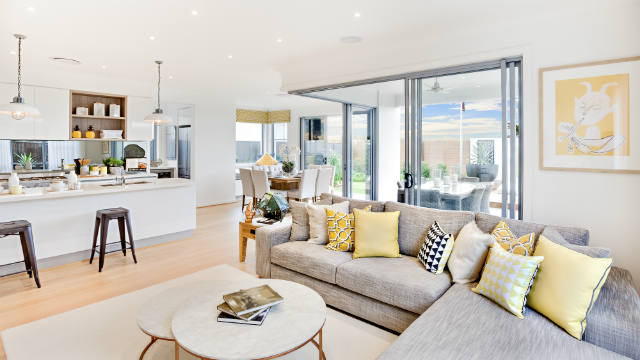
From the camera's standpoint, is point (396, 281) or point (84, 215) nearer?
point (396, 281)

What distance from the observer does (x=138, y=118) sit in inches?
259

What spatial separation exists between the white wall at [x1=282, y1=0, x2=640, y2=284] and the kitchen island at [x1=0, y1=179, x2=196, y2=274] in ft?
12.2

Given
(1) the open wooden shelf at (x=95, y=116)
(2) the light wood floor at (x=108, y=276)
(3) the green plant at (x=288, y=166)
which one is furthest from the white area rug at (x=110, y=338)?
(3) the green plant at (x=288, y=166)

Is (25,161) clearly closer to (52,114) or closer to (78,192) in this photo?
(52,114)

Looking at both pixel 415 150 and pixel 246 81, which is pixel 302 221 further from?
pixel 246 81

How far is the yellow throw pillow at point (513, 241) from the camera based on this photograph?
233cm

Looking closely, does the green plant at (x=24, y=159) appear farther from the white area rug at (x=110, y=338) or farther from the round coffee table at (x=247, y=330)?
the round coffee table at (x=247, y=330)

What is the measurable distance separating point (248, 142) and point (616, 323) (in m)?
9.17

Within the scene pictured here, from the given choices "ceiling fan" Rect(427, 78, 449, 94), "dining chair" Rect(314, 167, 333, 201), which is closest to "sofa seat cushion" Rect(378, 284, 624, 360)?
"ceiling fan" Rect(427, 78, 449, 94)

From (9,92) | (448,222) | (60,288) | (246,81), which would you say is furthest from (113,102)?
(448,222)

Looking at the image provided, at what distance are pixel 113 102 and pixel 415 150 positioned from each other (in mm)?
5646

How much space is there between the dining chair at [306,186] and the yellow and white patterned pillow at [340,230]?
3538mm

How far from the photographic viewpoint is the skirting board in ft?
12.1

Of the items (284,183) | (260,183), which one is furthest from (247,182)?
(284,183)
